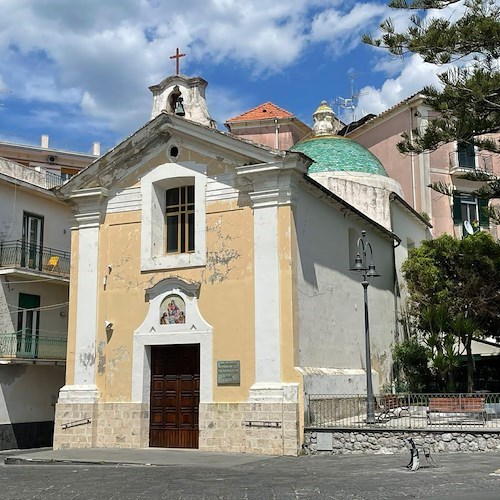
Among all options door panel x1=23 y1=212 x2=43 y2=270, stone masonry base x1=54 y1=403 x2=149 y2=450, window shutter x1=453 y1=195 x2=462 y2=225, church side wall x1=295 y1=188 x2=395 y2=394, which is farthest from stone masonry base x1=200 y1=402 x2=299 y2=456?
window shutter x1=453 y1=195 x2=462 y2=225

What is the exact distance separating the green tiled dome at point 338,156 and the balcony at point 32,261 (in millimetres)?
9699

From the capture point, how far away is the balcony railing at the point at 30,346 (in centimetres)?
2284

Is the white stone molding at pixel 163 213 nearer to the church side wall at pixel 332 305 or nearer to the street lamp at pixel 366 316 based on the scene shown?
the church side wall at pixel 332 305

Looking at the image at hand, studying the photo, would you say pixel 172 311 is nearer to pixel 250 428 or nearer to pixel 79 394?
pixel 79 394

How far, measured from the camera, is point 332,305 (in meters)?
19.7

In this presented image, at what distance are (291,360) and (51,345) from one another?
10.6 m

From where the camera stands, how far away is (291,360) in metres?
17.0

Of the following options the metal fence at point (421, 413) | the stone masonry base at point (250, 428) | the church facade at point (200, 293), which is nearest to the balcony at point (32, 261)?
the church facade at point (200, 293)

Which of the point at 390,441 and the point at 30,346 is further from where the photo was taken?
the point at 30,346

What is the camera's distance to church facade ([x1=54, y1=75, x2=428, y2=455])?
17.4 m

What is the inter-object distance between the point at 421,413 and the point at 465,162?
2046 centimetres

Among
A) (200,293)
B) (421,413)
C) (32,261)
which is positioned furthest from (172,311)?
Result: (32,261)

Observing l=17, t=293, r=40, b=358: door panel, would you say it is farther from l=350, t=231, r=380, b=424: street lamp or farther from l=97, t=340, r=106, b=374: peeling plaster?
l=350, t=231, r=380, b=424: street lamp

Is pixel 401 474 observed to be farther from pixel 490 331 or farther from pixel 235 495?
pixel 490 331
